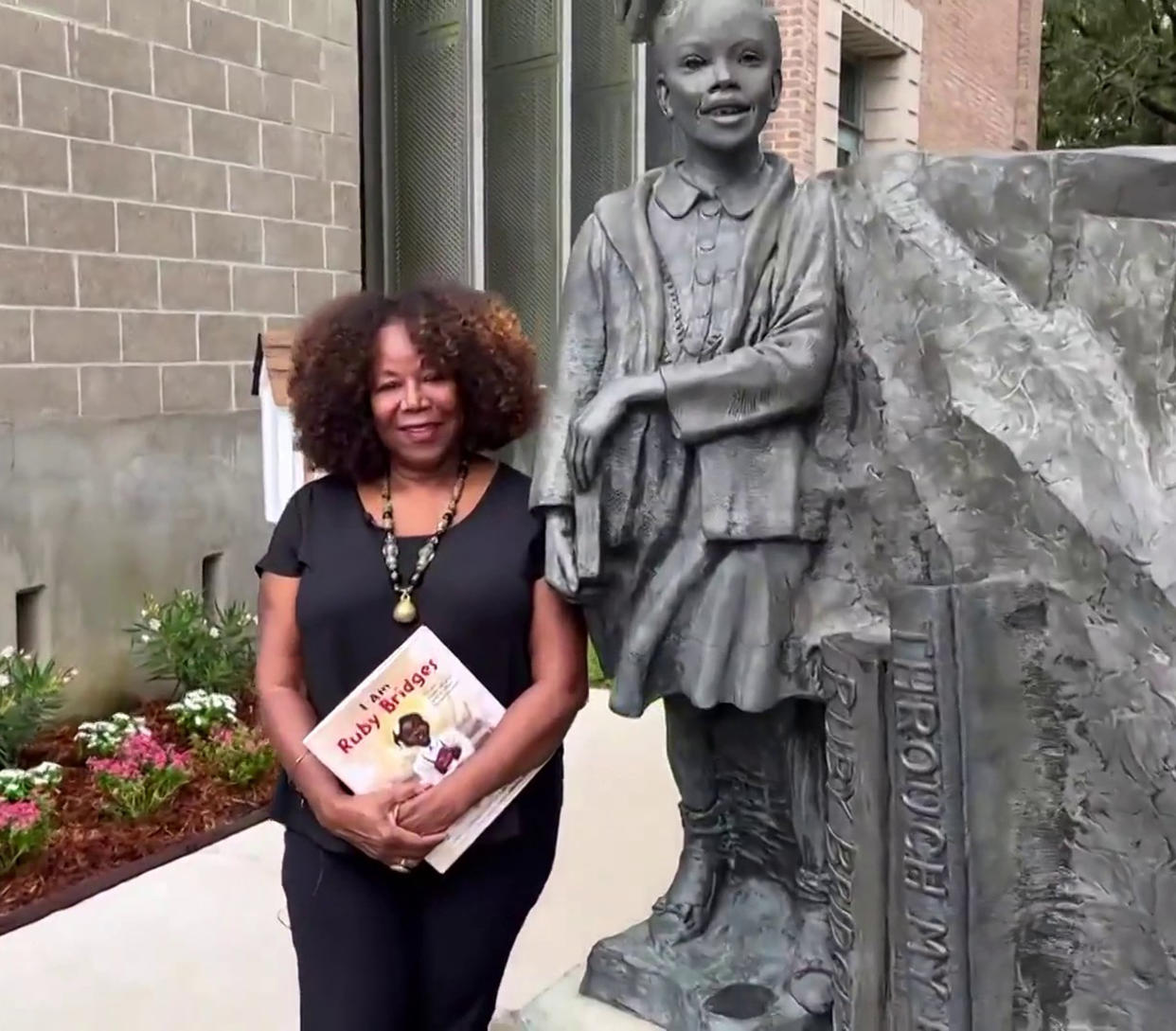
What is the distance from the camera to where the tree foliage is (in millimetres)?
19094

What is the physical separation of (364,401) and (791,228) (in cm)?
72

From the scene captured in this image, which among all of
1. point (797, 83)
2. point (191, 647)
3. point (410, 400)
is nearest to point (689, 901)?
point (410, 400)

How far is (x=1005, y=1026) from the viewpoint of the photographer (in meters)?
1.57

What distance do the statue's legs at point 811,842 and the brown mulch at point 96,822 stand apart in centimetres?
252

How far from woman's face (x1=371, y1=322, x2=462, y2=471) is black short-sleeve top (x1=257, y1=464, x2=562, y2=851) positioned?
12 cm

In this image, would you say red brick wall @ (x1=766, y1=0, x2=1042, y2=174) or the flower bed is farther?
red brick wall @ (x1=766, y1=0, x2=1042, y2=174)

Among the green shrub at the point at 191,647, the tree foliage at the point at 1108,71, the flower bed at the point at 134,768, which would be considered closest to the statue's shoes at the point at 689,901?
the flower bed at the point at 134,768

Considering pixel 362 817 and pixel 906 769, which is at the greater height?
pixel 906 769

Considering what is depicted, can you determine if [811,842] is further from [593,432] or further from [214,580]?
[214,580]

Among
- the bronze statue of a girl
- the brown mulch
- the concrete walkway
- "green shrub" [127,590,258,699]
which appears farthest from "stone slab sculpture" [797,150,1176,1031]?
"green shrub" [127,590,258,699]

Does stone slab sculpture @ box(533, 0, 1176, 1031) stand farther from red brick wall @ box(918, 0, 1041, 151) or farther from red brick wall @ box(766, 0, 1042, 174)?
red brick wall @ box(918, 0, 1041, 151)

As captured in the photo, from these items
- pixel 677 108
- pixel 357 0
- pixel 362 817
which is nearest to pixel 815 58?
pixel 357 0

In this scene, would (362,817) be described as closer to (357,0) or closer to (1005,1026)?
(1005,1026)

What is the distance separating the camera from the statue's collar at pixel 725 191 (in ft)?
6.52
